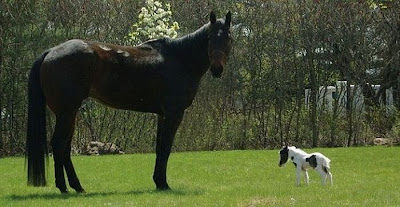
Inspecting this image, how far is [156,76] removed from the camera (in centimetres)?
998

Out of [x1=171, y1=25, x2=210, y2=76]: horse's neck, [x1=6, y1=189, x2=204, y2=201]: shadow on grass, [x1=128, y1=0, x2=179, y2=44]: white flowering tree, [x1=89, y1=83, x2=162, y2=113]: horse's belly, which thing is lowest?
[x1=6, y1=189, x2=204, y2=201]: shadow on grass

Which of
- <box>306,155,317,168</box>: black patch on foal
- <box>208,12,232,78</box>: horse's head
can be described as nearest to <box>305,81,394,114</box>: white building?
<box>306,155,317,168</box>: black patch on foal

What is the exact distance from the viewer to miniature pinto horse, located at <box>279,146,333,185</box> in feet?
34.5

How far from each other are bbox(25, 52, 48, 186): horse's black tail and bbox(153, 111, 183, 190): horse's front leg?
1.67 metres

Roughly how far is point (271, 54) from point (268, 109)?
169 cm

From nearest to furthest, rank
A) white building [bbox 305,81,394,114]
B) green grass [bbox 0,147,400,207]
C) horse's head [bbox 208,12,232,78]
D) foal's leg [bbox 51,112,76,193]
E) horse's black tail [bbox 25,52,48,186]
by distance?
green grass [bbox 0,147,400,207] → horse's black tail [bbox 25,52,48,186] → foal's leg [bbox 51,112,76,193] → horse's head [bbox 208,12,232,78] → white building [bbox 305,81,394,114]

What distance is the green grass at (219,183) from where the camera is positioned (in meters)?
8.71

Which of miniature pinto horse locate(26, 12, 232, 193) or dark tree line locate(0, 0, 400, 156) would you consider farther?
dark tree line locate(0, 0, 400, 156)

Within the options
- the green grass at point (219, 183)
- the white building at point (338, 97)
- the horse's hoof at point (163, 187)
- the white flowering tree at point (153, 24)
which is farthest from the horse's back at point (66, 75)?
the white building at point (338, 97)

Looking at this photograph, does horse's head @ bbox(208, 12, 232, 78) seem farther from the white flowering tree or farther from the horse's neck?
the white flowering tree

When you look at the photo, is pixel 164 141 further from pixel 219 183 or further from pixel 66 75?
pixel 219 183

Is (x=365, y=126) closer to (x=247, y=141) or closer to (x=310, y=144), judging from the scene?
(x=310, y=144)

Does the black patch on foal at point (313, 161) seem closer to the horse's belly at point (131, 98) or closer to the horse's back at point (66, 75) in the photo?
the horse's belly at point (131, 98)

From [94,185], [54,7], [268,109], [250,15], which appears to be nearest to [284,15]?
[250,15]
